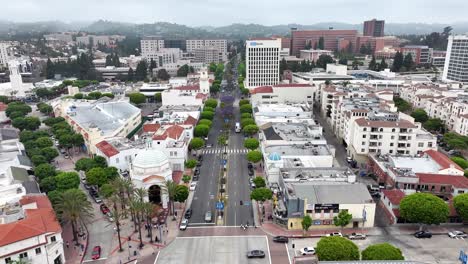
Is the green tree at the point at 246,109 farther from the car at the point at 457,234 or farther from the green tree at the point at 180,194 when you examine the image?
the car at the point at 457,234

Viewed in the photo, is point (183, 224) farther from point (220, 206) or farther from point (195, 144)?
point (195, 144)

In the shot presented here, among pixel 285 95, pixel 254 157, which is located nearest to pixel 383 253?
pixel 254 157

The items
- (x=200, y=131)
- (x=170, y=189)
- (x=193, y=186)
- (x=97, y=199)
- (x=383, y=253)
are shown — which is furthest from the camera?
(x=200, y=131)

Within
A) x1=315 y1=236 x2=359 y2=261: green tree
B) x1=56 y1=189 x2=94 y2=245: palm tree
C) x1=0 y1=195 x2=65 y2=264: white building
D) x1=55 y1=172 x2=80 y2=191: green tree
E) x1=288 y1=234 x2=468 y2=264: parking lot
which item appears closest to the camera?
x1=315 y1=236 x2=359 y2=261: green tree

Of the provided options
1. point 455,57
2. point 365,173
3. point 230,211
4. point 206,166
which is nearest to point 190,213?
point 230,211

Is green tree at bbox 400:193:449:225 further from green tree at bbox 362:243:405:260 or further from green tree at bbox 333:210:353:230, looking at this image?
green tree at bbox 362:243:405:260

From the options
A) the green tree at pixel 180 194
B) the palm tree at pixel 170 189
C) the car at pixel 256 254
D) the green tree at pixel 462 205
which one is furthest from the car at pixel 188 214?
the green tree at pixel 462 205

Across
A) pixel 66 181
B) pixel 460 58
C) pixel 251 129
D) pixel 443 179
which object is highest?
pixel 460 58

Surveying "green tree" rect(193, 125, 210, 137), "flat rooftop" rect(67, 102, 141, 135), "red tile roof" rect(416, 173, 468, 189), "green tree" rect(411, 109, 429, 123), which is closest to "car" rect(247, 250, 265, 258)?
"red tile roof" rect(416, 173, 468, 189)
